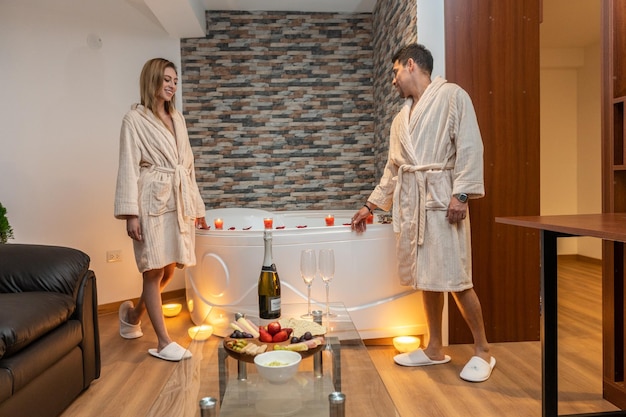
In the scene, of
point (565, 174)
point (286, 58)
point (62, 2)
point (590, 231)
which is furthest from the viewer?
point (565, 174)

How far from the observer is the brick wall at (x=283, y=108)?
454 centimetres

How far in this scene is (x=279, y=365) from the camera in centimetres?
131

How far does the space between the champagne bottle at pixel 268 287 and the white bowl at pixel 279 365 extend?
0.43m

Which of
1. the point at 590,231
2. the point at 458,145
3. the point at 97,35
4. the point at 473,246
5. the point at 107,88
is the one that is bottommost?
the point at 473,246

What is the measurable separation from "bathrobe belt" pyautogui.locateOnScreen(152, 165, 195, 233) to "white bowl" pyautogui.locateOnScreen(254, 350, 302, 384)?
1370 mm

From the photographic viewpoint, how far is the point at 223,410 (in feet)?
3.98

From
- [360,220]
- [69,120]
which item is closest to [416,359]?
[360,220]

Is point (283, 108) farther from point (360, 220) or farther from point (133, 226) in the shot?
point (133, 226)

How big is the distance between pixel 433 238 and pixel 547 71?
483cm

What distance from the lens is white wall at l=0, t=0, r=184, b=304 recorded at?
354cm

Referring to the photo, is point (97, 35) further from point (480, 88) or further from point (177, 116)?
point (480, 88)

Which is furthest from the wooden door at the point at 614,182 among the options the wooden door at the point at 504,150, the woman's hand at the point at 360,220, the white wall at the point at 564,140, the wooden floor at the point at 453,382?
the white wall at the point at 564,140

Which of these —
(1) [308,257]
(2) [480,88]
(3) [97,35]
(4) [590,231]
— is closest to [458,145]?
(2) [480,88]

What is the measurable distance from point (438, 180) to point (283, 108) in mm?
2586
